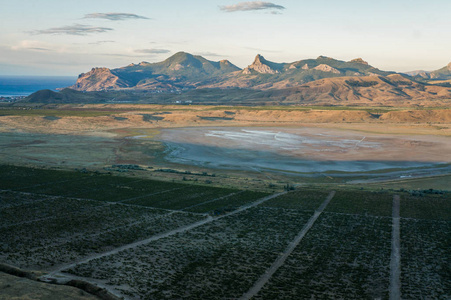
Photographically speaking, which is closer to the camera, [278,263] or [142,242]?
[278,263]

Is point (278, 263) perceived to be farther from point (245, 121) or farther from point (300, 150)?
point (245, 121)

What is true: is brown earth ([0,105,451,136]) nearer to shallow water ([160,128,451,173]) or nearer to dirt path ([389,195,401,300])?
shallow water ([160,128,451,173])

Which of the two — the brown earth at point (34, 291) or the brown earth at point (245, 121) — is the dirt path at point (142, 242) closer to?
the brown earth at point (34, 291)

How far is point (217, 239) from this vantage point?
3344 cm

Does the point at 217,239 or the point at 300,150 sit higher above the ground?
the point at 300,150

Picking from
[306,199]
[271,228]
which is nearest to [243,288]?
[271,228]

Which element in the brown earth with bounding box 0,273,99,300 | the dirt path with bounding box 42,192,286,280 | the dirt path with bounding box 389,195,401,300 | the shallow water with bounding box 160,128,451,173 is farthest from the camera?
the shallow water with bounding box 160,128,451,173

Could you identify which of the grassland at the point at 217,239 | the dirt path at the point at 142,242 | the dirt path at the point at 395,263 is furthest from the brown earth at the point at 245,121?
the dirt path at the point at 395,263

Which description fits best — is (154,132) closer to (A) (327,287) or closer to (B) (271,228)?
(B) (271,228)

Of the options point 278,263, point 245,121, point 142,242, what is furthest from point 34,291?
Result: point 245,121

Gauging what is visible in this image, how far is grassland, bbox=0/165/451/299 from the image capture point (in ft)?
81.7

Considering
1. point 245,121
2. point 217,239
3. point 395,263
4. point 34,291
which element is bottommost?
point 395,263

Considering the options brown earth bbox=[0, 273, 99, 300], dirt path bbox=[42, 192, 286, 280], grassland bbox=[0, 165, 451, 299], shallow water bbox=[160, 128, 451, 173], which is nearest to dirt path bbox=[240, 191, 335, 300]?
grassland bbox=[0, 165, 451, 299]

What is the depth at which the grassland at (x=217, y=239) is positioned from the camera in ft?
81.7
